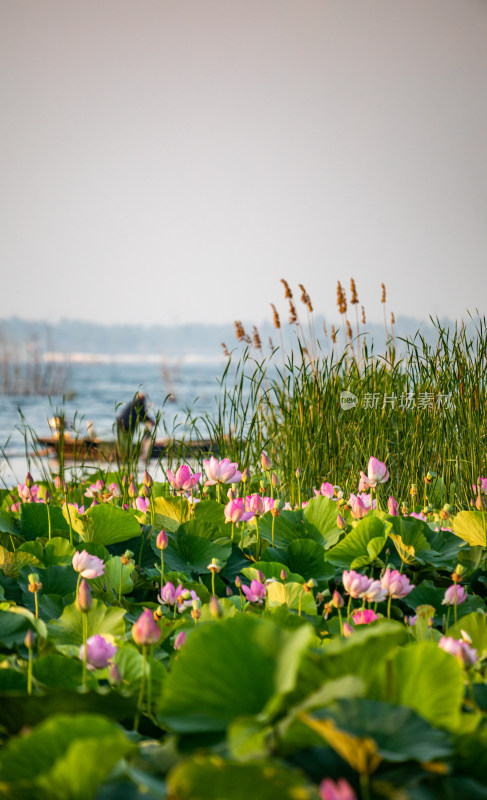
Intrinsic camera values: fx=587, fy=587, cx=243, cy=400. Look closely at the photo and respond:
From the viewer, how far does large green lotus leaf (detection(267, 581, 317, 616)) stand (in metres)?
0.81

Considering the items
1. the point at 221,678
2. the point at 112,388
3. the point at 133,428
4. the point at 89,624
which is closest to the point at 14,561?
the point at 89,624

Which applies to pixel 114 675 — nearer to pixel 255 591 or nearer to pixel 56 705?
pixel 56 705

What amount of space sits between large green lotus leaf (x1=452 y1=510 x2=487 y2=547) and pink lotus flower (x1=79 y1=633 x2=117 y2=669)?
0.75 metres

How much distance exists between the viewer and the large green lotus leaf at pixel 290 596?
2.67 feet

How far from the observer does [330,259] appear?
21.1 metres

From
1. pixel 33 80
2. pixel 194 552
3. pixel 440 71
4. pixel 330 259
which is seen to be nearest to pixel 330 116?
pixel 440 71

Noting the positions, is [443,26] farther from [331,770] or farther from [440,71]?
[331,770]

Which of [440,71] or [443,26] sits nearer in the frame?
[443,26]

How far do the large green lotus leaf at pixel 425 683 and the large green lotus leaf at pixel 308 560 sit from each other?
603mm

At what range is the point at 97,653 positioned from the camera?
0.59 meters

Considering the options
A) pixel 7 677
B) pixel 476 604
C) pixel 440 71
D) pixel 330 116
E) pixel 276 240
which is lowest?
pixel 476 604

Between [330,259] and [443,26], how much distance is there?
33.0ft

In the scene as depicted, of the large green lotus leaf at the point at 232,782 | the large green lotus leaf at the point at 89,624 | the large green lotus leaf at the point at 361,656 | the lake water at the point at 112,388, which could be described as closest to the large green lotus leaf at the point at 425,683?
the large green lotus leaf at the point at 361,656

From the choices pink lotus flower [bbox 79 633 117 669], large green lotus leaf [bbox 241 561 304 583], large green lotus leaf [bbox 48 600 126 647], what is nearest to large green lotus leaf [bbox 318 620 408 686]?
pink lotus flower [bbox 79 633 117 669]
